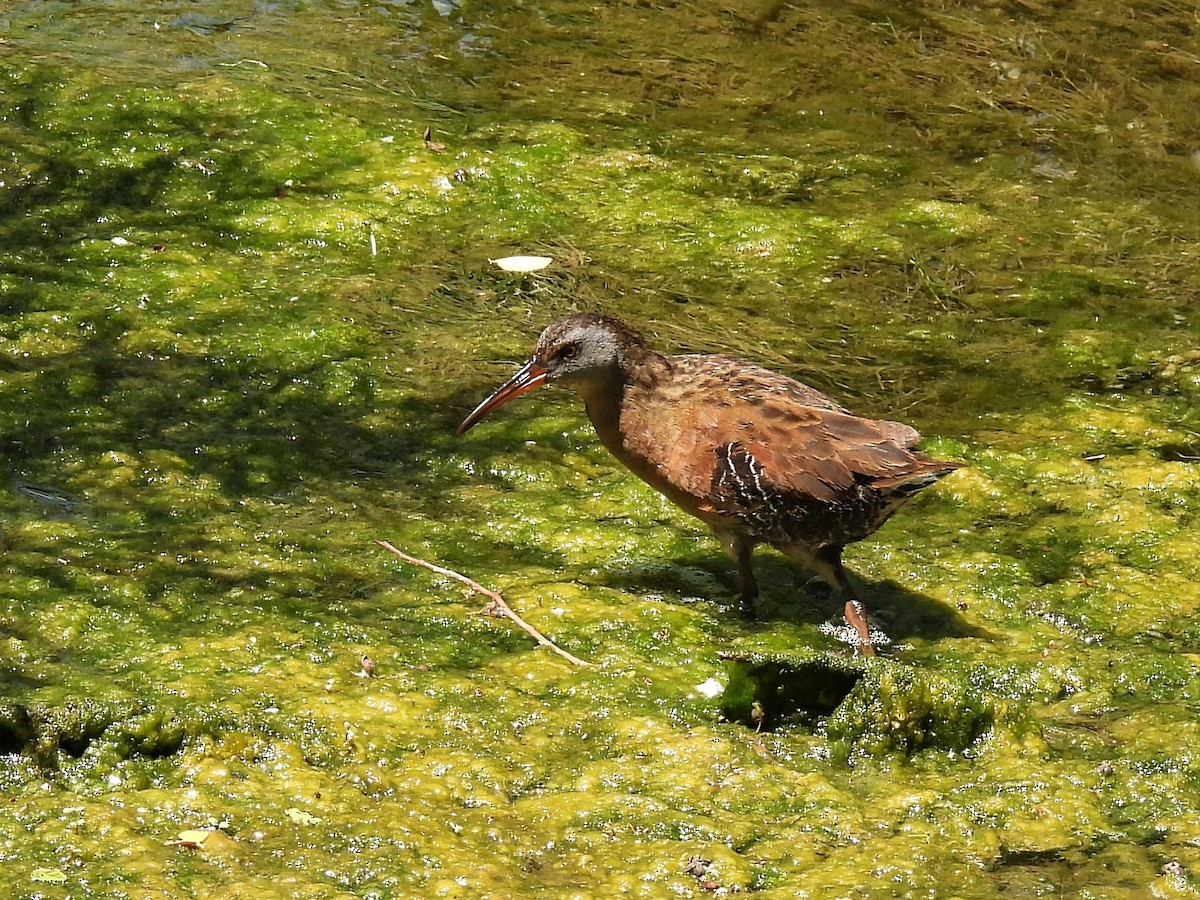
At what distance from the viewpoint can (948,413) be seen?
Answer: 5.76 meters

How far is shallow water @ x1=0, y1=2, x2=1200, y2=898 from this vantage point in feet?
12.0

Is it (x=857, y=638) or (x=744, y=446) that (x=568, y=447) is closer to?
(x=744, y=446)

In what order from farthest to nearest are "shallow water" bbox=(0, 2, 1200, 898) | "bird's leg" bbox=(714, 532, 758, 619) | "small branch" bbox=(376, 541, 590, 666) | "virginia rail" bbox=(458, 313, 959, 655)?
1. "bird's leg" bbox=(714, 532, 758, 619)
2. "virginia rail" bbox=(458, 313, 959, 655)
3. "small branch" bbox=(376, 541, 590, 666)
4. "shallow water" bbox=(0, 2, 1200, 898)

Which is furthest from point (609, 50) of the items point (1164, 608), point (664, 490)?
point (1164, 608)

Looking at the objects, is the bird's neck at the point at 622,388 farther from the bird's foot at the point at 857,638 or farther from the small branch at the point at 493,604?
the bird's foot at the point at 857,638

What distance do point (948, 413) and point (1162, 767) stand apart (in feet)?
6.80

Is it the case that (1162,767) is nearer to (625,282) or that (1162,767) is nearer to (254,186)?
(625,282)

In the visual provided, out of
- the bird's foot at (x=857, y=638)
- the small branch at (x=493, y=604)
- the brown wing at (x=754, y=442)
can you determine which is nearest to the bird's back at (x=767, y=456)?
the brown wing at (x=754, y=442)

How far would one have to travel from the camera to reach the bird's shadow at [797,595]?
15.3 ft

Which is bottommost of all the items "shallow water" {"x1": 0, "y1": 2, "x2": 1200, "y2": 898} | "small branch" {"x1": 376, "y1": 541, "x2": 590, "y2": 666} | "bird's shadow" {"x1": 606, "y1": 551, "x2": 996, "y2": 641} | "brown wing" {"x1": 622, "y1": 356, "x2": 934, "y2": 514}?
"bird's shadow" {"x1": 606, "y1": 551, "x2": 996, "y2": 641}

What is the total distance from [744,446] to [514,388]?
2.80ft

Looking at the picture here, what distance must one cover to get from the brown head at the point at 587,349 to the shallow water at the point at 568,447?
0.54 m

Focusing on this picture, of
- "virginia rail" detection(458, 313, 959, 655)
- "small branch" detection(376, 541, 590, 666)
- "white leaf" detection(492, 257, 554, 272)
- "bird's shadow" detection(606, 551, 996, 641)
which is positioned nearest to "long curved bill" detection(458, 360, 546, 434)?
"virginia rail" detection(458, 313, 959, 655)

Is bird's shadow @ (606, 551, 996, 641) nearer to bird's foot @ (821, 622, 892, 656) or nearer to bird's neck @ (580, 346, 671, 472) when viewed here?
bird's foot @ (821, 622, 892, 656)
